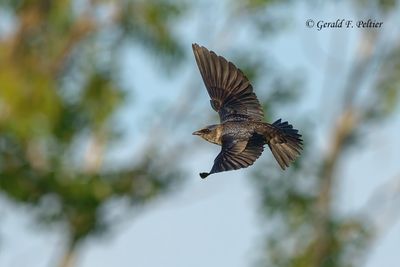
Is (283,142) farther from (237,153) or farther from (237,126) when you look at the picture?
(237,153)

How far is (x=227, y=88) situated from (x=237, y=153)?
57 cm

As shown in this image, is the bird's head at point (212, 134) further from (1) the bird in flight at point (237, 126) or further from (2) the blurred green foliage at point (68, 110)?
(2) the blurred green foliage at point (68, 110)

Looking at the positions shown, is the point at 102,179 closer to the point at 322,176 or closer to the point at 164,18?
the point at 164,18

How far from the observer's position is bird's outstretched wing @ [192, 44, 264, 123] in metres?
4.75

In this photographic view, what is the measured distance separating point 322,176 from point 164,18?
5641mm

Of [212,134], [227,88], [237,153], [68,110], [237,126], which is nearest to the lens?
[237,153]

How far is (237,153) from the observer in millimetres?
4387

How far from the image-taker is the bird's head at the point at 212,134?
4637 millimetres

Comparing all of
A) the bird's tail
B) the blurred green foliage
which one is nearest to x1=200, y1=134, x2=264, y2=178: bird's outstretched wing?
the bird's tail

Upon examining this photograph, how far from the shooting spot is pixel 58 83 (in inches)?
1224

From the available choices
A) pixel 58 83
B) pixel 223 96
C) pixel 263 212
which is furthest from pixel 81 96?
pixel 223 96

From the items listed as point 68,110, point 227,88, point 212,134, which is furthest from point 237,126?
point 68,110

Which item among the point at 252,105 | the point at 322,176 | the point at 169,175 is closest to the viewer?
the point at 252,105

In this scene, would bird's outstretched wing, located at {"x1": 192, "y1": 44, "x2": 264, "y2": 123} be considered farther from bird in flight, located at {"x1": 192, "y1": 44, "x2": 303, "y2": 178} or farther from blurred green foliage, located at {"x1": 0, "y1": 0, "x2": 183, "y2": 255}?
blurred green foliage, located at {"x1": 0, "y1": 0, "x2": 183, "y2": 255}
